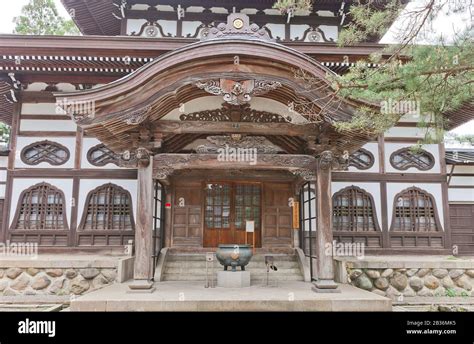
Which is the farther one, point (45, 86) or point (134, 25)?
point (134, 25)

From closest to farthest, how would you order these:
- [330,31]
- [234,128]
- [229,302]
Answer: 1. [229,302]
2. [234,128]
3. [330,31]

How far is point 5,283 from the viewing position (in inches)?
342

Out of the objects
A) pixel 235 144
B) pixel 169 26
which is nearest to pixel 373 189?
pixel 235 144

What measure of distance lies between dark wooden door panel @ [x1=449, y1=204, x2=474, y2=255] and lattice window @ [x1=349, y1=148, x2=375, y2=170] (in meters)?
3.49

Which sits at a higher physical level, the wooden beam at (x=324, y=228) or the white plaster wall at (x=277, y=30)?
the white plaster wall at (x=277, y=30)

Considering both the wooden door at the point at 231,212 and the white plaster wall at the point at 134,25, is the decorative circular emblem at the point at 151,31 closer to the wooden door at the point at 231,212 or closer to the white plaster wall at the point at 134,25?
the white plaster wall at the point at 134,25

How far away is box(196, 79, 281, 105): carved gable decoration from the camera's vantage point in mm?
6715

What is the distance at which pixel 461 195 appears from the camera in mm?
12367

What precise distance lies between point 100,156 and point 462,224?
11785 mm

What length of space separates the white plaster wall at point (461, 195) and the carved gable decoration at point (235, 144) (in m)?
7.85

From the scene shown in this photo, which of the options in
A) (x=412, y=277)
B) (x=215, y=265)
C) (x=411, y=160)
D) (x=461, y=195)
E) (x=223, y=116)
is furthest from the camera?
(x=461, y=195)

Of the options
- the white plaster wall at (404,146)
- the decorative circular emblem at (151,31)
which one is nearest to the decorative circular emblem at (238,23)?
the decorative circular emblem at (151,31)

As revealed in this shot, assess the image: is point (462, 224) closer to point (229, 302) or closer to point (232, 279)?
point (232, 279)

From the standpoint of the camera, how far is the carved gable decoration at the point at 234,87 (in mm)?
6715
